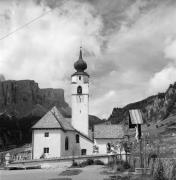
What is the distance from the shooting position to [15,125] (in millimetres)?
199750

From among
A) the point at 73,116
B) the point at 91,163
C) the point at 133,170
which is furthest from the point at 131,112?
the point at 73,116

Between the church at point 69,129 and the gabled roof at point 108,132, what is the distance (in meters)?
3.29

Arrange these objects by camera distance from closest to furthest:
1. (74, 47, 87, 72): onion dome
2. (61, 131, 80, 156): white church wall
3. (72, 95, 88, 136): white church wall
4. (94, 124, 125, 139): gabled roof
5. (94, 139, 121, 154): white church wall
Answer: (61, 131, 80, 156): white church wall
(72, 95, 88, 136): white church wall
(94, 139, 121, 154): white church wall
(94, 124, 125, 139): gabled roof
(74, 47, 87, 72): onion dome

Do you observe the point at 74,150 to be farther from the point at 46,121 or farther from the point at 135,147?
the point at 135,147

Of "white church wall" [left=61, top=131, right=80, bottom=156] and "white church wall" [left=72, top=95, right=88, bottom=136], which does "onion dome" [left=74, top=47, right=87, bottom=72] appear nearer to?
"white church wall" [left=72, top=95, right=88, bottom=136]

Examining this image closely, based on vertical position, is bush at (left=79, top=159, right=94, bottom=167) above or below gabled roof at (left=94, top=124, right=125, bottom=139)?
below

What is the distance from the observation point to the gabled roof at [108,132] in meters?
67.6

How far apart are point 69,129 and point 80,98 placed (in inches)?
343

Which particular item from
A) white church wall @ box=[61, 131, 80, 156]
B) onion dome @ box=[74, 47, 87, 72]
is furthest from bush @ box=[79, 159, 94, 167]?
onion dome @ box=[74, 47, 87, 72]

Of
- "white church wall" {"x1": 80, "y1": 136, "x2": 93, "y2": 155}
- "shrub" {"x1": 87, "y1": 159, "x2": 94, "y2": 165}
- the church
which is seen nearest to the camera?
"shrub" {"x1": 87, "y1": 159, "x2": 94, "y2": 165}

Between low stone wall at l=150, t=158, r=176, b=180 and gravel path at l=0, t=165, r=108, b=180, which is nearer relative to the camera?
low stone wall at l=150, t=158, r=176, b=180

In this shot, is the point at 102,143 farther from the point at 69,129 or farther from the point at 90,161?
the point at 90,161

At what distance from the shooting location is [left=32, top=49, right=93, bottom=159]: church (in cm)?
5650

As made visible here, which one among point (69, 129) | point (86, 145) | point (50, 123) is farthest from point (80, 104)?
point (50, 123)
